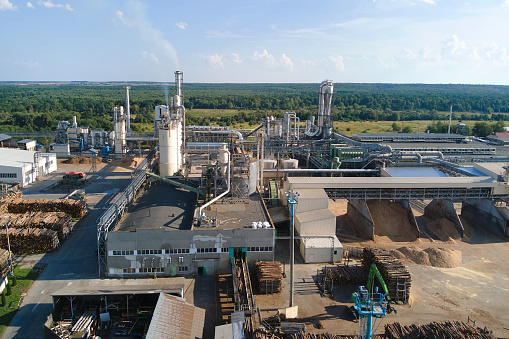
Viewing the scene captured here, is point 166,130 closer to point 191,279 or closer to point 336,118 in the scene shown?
point 191,279

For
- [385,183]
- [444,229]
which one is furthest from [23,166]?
[444,229]

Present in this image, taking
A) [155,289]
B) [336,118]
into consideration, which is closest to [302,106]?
[336,118]

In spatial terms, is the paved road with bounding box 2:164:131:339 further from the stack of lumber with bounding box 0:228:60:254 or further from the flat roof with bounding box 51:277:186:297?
the flat roof with bounding box 51:277:186:297

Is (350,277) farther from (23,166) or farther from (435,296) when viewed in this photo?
(23,166)

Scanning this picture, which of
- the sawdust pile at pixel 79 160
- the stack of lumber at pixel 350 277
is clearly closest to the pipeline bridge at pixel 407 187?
the stack of lumber at pixel 350 277

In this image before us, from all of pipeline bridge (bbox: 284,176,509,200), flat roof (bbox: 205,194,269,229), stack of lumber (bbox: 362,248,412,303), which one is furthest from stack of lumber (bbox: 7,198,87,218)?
stack of lumber (bbox: 362,248,412,303)
